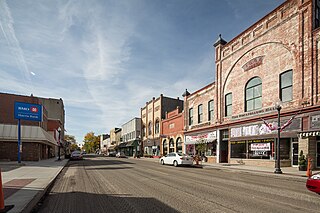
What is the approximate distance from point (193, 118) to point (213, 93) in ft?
20.6

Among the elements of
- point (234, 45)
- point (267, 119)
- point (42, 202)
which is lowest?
point (42, 202)

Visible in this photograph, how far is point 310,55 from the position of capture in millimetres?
19594

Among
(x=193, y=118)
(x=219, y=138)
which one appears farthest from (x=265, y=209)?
(x=193, y=118)

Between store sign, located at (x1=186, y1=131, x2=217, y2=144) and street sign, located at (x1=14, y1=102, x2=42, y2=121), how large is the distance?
1991 cm

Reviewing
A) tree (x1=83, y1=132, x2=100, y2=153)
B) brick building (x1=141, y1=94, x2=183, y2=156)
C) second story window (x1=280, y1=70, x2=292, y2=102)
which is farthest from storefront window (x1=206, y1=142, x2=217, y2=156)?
tree (x1=83, y1=132, x2=100, y2=153)

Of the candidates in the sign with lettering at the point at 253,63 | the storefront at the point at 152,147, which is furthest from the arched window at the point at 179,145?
the sign with lettering at the point at 253,63

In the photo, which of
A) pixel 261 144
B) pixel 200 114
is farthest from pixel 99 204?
pixel 200 114

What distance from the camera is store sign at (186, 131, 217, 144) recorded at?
31.4m

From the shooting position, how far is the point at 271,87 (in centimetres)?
2314

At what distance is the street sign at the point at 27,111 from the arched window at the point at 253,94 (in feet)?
79.1

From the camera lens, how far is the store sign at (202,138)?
3136 centimetres

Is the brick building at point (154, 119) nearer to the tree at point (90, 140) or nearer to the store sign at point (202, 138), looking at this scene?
Answer: the store sign at point (202, 138)

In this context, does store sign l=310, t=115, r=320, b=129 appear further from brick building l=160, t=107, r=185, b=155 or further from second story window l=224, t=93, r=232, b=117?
brick building l=160, t=107, r=185, b=155

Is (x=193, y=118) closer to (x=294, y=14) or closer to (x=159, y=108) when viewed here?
(x=159, y=108)
